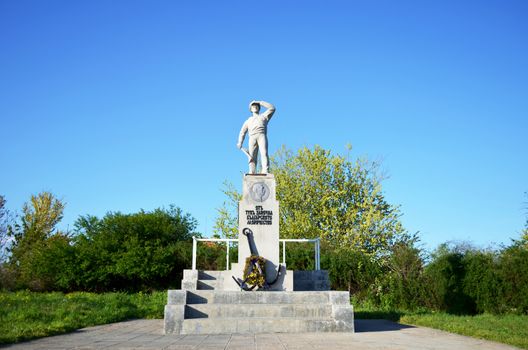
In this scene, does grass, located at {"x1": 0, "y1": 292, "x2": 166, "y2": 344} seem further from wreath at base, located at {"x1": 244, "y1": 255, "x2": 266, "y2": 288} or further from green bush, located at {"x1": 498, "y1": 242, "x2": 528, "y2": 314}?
green bush, located at {"x1": 498, "y1": 242, "x2": 528, "y2": 314}

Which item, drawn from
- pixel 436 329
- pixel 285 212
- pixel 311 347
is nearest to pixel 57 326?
pixel 311 347


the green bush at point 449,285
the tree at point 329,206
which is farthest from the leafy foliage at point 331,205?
the green bush at point 449,285

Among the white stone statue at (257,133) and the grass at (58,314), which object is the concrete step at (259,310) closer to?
the grass at (58,314)

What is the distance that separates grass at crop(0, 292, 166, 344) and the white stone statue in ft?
16.5

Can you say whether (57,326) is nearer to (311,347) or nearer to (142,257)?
(311,347)

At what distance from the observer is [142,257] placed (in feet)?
61.7

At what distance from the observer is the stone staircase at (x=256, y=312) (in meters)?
8.58

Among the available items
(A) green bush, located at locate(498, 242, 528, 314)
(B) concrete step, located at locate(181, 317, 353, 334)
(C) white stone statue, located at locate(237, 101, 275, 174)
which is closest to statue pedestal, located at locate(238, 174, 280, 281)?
(C) white stone statue, located at locate(237, 101, 275, 174)

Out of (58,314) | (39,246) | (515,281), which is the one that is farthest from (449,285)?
(39,246)

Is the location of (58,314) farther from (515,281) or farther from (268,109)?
(515,281)

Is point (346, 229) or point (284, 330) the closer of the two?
point (284, 330)

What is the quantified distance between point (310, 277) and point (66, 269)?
1186 cm

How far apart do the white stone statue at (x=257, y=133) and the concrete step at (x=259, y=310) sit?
4.11 metres

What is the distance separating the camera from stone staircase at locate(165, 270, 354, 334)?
8578 millimetres
